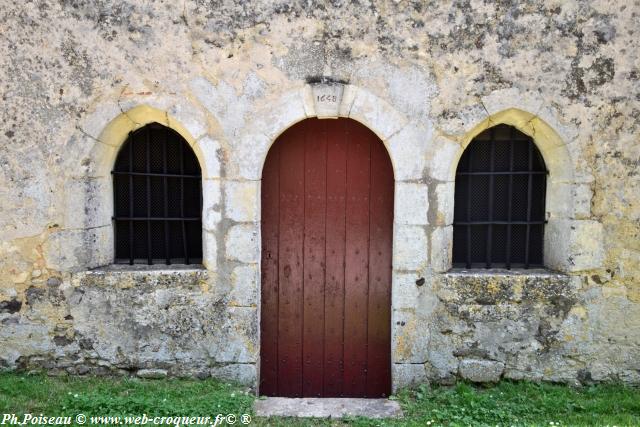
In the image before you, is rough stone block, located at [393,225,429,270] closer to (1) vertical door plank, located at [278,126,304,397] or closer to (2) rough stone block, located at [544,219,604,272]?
(1) vertical door plank, located at [278,126,304,397]

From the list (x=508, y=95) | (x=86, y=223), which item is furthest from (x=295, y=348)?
(x=508, y=95)

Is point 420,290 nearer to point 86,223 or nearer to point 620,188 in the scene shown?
point 620,188

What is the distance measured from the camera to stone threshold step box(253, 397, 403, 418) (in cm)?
426

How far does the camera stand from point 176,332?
461 centimetres

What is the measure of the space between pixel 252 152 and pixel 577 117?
2514 millimetres

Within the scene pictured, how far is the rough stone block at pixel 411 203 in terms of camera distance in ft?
14.8

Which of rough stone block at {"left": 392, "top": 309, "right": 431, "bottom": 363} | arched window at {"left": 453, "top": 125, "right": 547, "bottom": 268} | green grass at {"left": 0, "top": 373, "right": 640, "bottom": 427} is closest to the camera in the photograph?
green grass at {"left": 0, "top": 373, "right": 640, "bottom": 427}

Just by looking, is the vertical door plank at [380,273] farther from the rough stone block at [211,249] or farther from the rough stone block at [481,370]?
the rough stone block at [211,249]

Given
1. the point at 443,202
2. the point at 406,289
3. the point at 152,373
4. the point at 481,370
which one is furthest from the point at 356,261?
the point at 152,373

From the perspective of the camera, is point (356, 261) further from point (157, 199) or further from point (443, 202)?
point (157, 199)

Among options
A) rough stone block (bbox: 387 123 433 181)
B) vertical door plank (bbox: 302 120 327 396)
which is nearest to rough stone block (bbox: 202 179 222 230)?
vertical door plank (bbox: 302 120 327 396)

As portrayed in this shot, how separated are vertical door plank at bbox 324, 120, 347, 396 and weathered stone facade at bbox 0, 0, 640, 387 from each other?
430 mm

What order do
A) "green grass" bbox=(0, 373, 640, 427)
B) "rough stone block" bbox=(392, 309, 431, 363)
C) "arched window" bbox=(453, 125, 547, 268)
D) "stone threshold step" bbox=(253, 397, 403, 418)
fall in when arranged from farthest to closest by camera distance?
1. "arched window" bbox=(453, 125, 547, 268)
2. "rough stone block" bbox=(392, 309, 431, 363)
3. "stone threshold step" bbox=(253, 397, 403, 418)
4. "green grass" bbox=(0, 373, 640, 427)

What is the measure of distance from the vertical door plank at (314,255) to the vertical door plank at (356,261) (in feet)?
0.70
